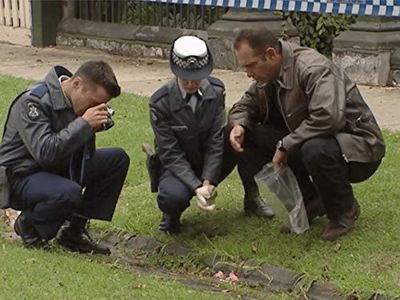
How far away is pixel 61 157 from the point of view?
5.20 meters

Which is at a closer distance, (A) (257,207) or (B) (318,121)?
(B) (318,121)

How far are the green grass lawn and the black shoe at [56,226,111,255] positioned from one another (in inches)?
11.6

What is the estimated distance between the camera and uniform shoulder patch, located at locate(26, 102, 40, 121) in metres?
5.14

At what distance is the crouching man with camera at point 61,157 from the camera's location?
16.9ft

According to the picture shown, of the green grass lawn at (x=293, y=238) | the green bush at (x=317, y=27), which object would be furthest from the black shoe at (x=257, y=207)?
the green bush at (x=317, y=27)

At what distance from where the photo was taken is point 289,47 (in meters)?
5.21

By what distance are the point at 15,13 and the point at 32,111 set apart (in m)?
9.85

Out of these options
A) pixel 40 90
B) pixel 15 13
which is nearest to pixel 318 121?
pixel 40 90

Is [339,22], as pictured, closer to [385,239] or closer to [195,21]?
[195,21]

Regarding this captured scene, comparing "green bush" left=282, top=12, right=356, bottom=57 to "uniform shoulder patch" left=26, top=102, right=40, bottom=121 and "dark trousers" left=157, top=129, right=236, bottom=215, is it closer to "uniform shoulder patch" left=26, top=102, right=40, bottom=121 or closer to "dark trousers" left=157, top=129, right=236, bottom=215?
"dark trousers" left=157, top=129, right=236, bottom=215

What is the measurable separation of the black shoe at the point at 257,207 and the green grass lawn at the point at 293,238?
5cm

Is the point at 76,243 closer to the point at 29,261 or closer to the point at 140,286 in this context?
the point at 29,261

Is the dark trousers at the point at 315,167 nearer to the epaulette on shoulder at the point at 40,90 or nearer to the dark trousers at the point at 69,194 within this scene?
the dark trousers at the point at 69,194

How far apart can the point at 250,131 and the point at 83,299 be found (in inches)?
63.2
